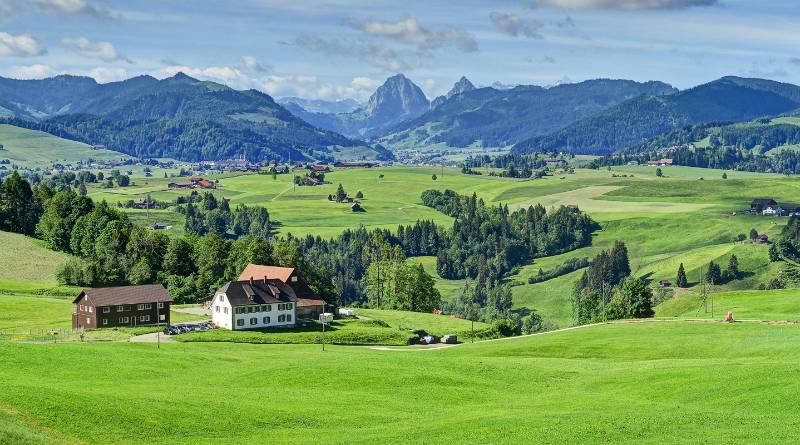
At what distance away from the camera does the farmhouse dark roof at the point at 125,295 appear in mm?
118188

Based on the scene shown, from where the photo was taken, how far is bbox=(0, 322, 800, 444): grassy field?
151 feet

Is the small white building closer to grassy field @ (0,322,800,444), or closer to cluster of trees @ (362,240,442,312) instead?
grassy field @ (0,322,800,444)

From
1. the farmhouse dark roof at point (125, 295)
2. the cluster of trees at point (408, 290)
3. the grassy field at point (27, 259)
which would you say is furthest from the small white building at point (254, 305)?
the grassy field at point (27, 259)

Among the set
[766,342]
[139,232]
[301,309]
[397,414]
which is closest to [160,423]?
[397,414]

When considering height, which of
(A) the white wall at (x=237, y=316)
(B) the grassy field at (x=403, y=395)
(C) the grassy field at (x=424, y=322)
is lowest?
(C) the grassy field at (x=424, y=322)

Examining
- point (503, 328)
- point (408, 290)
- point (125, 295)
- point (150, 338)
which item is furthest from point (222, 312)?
point (408, 290)

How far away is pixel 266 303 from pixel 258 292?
7.74 ft

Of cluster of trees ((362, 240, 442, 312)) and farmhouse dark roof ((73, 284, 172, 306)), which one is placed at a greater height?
farmhouse dark roof ((73, 284, 172, 306))

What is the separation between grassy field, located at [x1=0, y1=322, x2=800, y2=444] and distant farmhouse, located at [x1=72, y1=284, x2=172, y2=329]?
108 feet

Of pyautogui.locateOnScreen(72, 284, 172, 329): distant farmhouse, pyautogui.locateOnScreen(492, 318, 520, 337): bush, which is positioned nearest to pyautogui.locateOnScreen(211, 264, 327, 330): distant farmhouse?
pyautogui.locateOnScreen(72, 284, 172, 329): distant farmhouse

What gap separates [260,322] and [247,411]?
7117 cm

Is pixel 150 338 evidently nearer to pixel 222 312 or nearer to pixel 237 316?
pixel 237 316

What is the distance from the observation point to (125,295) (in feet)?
400

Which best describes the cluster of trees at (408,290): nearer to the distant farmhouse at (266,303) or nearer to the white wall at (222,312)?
the distant farmhouse at (266,303)
